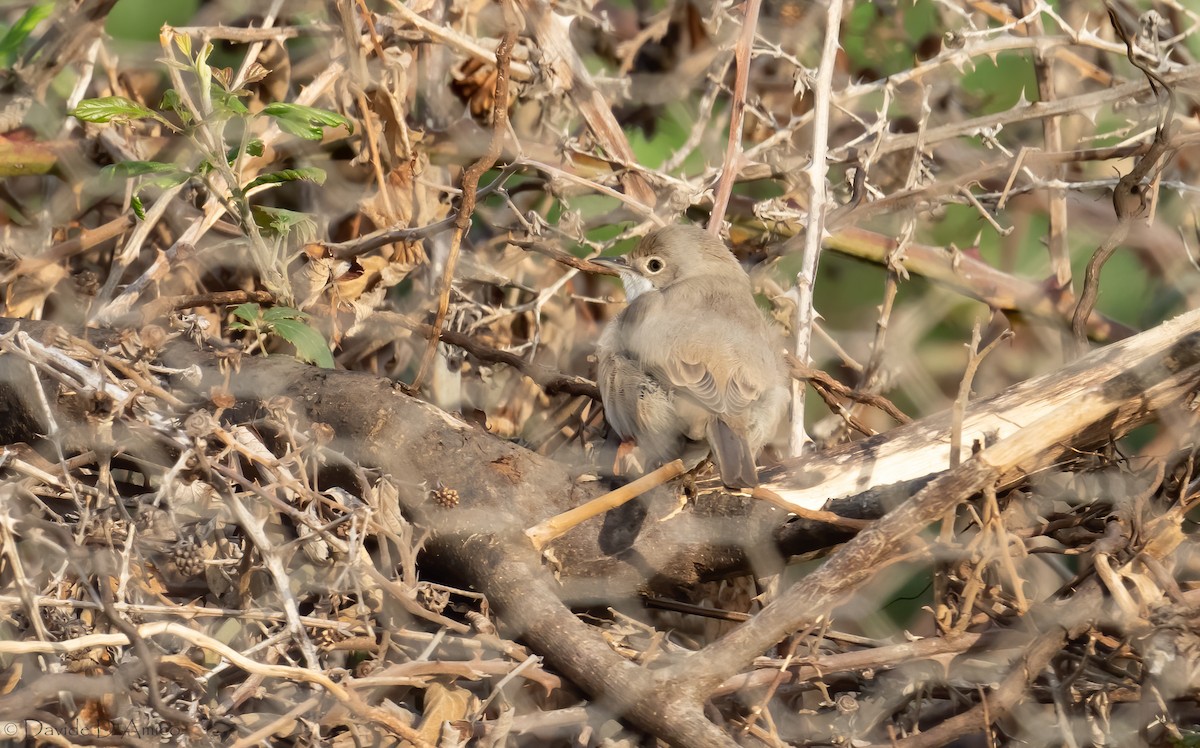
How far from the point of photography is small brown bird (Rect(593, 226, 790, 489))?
9.81ft

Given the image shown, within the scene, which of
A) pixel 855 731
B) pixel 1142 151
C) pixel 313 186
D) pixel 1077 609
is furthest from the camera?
pixel 313 186

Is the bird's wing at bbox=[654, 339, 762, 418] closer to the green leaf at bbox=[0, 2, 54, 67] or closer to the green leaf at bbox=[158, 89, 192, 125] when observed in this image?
the green leaf at bbox=[158, 89, 192, 125]

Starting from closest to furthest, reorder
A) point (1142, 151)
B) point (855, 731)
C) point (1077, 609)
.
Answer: point (1077, 609), point (855, 731), point (1142, 151)

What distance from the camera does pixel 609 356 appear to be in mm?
3273

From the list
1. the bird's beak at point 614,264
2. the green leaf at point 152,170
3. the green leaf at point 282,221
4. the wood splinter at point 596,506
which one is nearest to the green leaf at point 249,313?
the green leaf at point 282,221

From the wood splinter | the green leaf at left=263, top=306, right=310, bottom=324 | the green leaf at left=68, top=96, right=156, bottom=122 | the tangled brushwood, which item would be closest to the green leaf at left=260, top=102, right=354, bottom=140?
the tangled brushwood

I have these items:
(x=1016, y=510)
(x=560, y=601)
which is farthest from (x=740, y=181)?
(x=560, y=601)

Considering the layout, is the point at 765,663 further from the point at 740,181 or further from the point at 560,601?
the point at 740,181

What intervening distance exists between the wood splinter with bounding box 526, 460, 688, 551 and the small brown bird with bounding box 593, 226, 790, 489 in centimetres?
15

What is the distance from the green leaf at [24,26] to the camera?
140 inches

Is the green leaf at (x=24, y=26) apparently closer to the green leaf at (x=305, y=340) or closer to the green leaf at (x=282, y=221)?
the green leaf at (x=282, y=221)

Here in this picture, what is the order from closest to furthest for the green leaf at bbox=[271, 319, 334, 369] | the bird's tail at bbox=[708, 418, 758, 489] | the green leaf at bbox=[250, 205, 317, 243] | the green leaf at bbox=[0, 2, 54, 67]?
1. the bird's tail at bbox=[708, 418, 758, 489]
2. the green leaf at bbox=[271, 319, 334, 369]
3. the green leaf at bbox=[250, 205, 317, 243]
4. the green leaf at bbox=[0, 2, 54, 67]

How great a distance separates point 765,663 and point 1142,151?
220cm

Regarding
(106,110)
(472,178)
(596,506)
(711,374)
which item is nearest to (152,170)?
(106,110)
